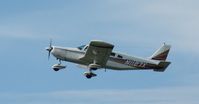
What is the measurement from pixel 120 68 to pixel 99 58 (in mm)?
3244

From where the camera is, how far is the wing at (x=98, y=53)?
60.8 metres

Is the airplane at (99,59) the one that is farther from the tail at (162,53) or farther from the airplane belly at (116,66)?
Answer: the tail at (162,53)

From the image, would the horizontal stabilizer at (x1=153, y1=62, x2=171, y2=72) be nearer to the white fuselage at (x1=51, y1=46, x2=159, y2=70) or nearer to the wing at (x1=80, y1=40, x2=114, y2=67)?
the white fuselage at (x1=51, y1=46, x2=159, y2=70)

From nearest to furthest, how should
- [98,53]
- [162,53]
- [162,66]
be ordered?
[98,53], [162,66], [162,53]

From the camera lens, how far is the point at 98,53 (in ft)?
203

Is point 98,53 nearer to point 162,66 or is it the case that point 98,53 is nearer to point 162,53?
point 162,66

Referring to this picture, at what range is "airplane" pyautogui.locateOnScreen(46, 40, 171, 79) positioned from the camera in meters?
61.6

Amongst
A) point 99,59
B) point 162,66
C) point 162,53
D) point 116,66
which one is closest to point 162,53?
point 162,53

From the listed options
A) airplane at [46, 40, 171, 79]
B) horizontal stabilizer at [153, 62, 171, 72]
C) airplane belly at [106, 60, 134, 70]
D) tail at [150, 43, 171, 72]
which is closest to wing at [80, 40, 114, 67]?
airplane at [46, 40, 171, 79]

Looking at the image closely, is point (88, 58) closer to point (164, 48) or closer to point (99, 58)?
point (99, 58)

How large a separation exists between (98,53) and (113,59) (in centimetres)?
289

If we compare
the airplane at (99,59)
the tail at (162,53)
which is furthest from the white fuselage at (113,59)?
the tail at (162,53)

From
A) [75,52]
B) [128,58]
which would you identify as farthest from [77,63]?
[128,58]

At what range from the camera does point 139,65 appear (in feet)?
216
